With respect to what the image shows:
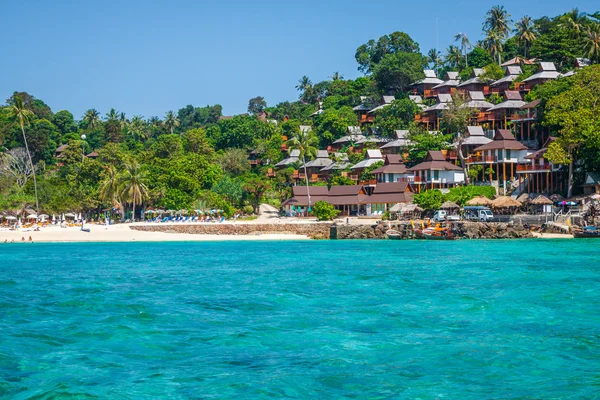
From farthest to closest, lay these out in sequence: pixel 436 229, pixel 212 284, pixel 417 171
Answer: pixel 417 171, pixel 436 229, pixel 212 284

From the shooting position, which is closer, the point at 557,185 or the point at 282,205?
the point at 557,185

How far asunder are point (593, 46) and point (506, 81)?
11019 millimetres

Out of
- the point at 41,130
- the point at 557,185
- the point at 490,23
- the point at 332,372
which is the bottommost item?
the point at 332,372

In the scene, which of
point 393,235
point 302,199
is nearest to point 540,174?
point 393,235

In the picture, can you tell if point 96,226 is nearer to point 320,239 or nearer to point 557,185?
point 320,239

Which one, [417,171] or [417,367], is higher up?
[417,171]

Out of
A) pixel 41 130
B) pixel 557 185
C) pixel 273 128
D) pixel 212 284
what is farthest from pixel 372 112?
pixel 212 284

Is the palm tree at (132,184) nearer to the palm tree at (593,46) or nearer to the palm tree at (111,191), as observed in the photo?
the palm tree at (111,191)

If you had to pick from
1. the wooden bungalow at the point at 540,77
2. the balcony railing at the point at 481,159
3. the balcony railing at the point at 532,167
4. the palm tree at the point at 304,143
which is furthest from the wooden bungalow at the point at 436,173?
the wooden bungalow at the point at 540,77

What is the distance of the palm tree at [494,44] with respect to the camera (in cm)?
9299

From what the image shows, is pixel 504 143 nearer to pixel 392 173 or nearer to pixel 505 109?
pixel 505 109

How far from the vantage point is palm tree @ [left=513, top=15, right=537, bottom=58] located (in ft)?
300

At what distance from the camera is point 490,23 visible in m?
99.1

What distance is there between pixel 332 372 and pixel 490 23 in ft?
315
